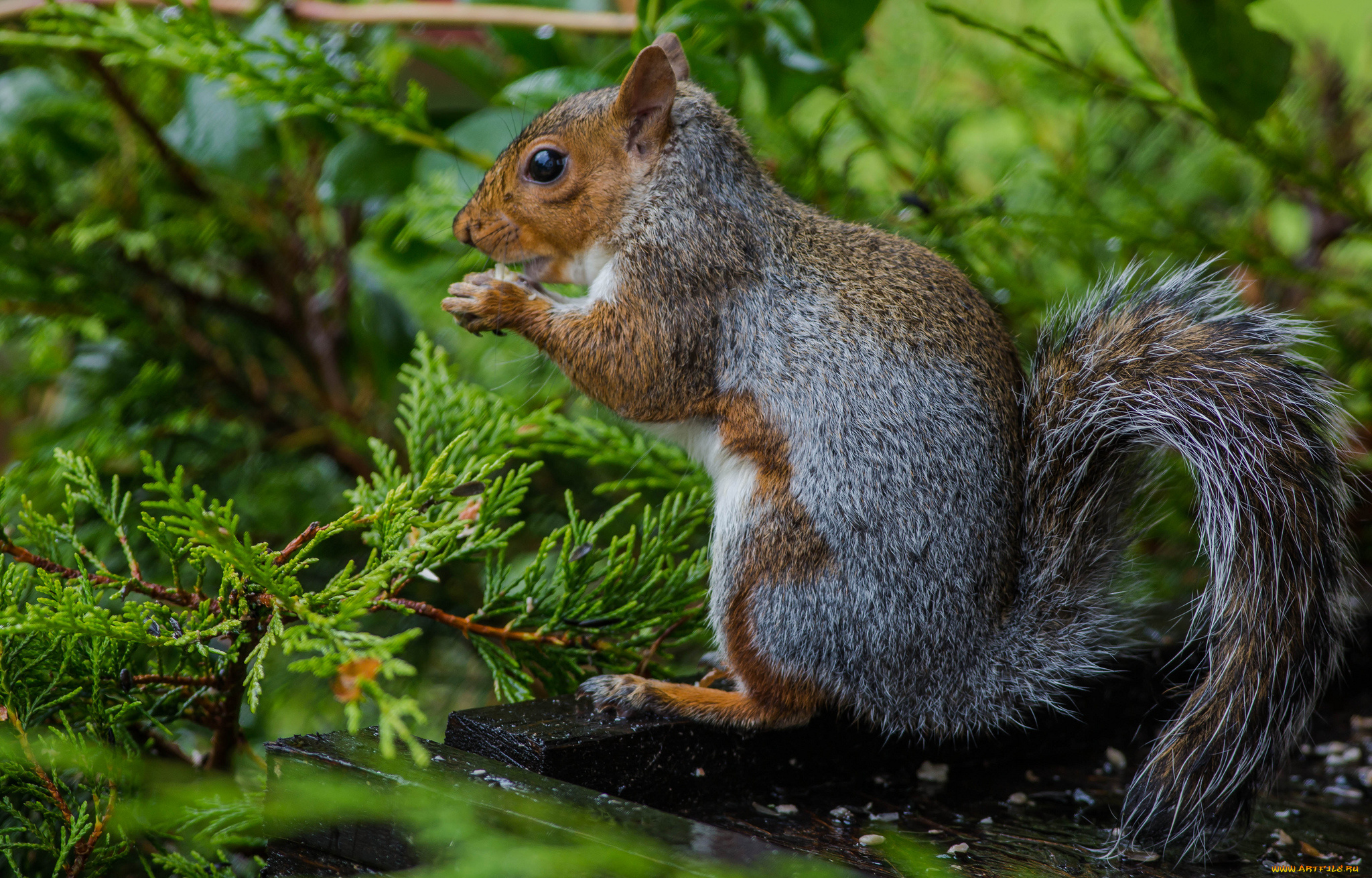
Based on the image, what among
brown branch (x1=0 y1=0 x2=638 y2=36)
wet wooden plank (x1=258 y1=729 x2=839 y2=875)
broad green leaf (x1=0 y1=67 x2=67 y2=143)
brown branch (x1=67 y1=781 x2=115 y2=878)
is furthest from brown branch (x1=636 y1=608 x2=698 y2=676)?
broad green leaf (x1=0 y1=67 x2=67 y2=143)

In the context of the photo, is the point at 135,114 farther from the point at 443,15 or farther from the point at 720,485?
the point at 720,485

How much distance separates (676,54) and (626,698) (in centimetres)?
70

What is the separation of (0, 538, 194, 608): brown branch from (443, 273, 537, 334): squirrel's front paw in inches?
13.8

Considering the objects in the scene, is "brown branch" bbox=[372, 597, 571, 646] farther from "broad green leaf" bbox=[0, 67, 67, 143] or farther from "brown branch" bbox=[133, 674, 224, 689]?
"broad green leaf" bbox=[0, 67, 67, 143]

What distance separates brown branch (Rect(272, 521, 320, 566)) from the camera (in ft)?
2.44

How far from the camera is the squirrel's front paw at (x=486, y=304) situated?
1016 mm

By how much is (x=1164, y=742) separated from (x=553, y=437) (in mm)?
703

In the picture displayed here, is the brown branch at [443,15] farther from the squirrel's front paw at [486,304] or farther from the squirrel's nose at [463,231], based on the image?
the squirrel's front paw at [486,304]

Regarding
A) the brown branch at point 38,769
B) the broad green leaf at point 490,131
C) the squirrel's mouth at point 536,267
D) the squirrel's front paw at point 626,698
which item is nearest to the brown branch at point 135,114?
the broad green leaf at point 490,131

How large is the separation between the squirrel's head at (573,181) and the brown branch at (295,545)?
44 cm

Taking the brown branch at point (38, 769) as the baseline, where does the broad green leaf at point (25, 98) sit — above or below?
above

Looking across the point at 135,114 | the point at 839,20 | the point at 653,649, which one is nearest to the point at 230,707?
the point at 653,649

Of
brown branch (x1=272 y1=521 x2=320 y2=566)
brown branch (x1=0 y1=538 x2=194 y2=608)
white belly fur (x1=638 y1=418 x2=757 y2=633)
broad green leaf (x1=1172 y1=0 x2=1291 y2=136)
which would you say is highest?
broad green leaf (x1=1172 y1=0 x2=1291 y2=136)

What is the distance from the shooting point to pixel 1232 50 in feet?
3.82
